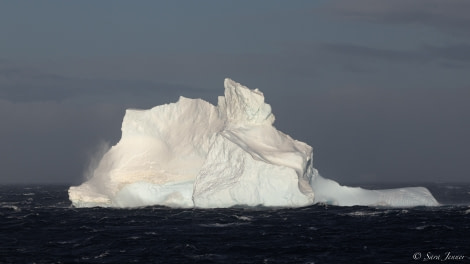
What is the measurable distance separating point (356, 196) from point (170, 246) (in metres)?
28.0

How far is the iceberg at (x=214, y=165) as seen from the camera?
205ft

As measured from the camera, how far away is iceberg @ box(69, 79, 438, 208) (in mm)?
62344

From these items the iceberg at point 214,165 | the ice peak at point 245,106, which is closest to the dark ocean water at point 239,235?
the iceberg at point 214,165

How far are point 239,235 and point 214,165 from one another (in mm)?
14311

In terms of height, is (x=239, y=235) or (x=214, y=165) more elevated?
(x=214, y=165)

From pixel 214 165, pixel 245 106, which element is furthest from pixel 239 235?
pixel 245 106

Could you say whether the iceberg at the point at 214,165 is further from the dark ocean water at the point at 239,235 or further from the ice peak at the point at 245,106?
the dark ocean water at the point at 239,235

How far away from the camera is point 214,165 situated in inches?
2483

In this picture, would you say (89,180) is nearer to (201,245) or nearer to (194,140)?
(194,140)

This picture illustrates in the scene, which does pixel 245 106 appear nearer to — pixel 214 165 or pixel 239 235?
pixel 214 165

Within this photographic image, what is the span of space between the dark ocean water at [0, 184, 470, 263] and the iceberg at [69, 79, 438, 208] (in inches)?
59.1

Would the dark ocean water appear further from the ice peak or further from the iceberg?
the ice peak

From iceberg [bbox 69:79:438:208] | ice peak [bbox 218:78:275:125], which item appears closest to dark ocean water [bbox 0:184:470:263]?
iceberg [bbox 69:79:438:208]

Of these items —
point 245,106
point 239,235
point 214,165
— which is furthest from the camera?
point 245,106
